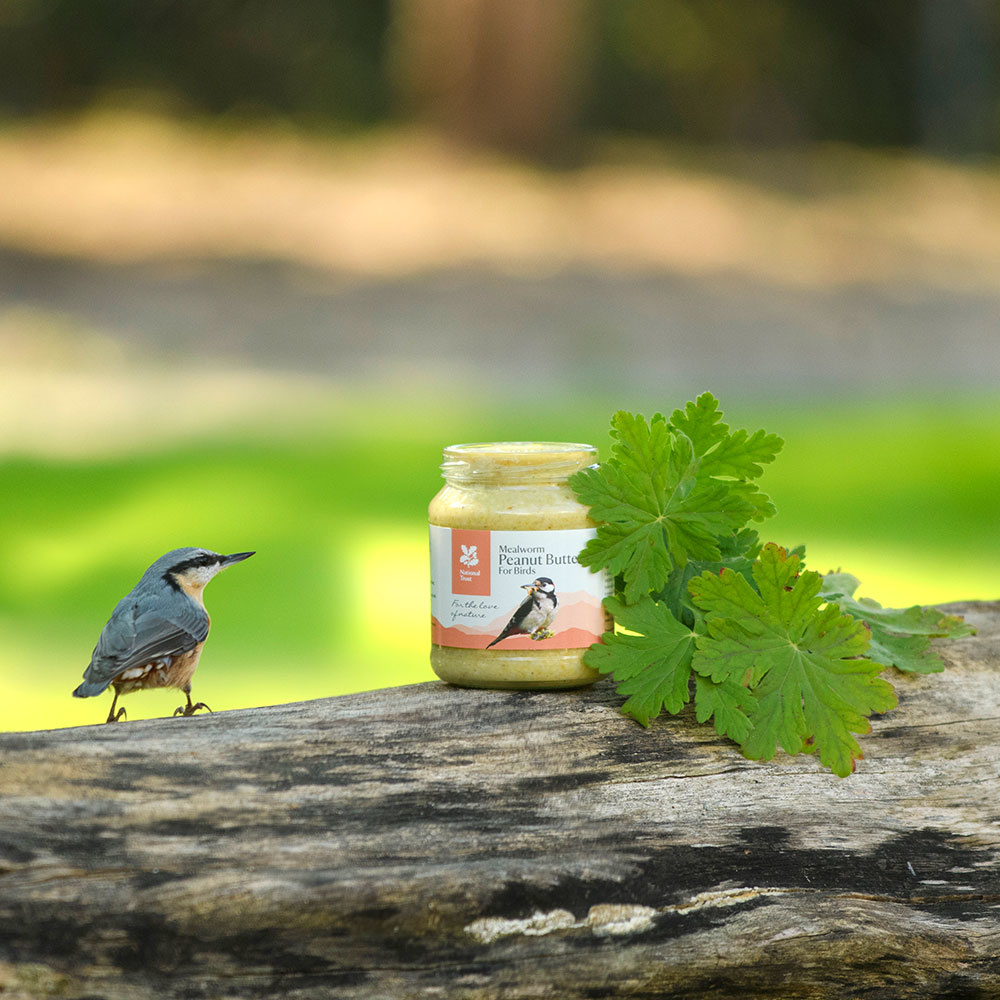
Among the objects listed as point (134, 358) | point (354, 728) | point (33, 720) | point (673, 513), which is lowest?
point (33, 720)

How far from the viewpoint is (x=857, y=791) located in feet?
4.43

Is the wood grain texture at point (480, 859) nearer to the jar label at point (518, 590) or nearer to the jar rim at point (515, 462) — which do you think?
the jar label at point (518, 590)

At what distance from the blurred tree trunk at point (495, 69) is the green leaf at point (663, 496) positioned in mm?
7342

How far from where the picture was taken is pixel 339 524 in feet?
13.4

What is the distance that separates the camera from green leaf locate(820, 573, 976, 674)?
4.86 ft

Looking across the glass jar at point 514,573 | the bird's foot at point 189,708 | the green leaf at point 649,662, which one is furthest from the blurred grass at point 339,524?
the green leaf at point 649,662

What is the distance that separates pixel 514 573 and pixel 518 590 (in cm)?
2

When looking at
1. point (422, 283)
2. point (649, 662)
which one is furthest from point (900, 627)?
point (422, 283)

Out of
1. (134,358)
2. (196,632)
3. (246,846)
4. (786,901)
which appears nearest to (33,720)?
(196,632)

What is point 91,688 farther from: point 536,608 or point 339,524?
point 339,524

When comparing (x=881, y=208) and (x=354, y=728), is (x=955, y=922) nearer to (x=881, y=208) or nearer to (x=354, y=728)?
(x=354, y=728)

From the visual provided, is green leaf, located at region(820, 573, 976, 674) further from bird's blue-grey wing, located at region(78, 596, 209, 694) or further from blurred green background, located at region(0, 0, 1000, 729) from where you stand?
blurred green background, located at region(0, 0, 1000, 729)

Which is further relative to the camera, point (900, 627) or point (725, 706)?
point (900, 627)

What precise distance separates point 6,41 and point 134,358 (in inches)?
184
